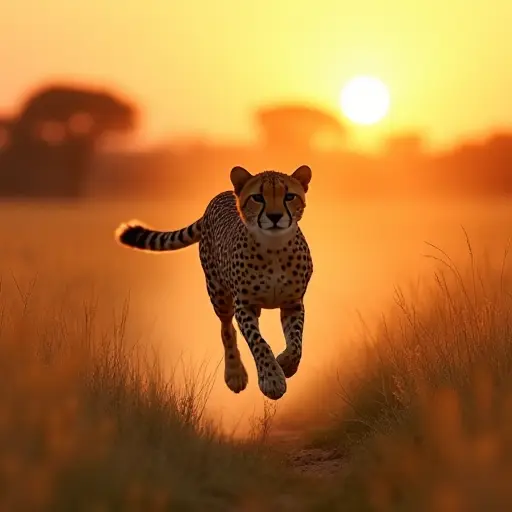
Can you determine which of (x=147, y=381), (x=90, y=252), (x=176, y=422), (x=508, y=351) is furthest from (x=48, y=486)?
(x=90, y=252)

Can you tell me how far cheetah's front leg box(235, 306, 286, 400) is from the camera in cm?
451

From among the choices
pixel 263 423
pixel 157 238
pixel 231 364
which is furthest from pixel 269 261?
pixel 157 238

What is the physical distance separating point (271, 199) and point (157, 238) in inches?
64.8

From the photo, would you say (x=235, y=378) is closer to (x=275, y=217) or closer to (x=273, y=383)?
(x=273, y=383)

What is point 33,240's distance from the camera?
15.4m

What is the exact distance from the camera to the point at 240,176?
4.86m

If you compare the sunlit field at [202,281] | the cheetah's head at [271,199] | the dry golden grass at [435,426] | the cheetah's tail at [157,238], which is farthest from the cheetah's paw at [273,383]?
the cheetah's tail at [157,238]

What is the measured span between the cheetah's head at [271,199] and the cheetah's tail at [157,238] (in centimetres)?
125

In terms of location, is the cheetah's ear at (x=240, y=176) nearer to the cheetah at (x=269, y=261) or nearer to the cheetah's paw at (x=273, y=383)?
the cheetah at (x=269, y=261)

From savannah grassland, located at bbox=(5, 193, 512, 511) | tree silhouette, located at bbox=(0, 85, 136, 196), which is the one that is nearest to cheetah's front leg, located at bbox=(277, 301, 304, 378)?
savannah grassland, located at bbox=(5, 193, 512, 511)

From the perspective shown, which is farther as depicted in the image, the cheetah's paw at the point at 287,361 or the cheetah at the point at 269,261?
the cheetah's paw at the point at 287,361

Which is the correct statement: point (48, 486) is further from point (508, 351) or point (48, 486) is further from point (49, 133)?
point (49, 133)

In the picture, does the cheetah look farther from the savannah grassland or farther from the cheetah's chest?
the savannah grassland

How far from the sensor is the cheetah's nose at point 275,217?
180 inches
